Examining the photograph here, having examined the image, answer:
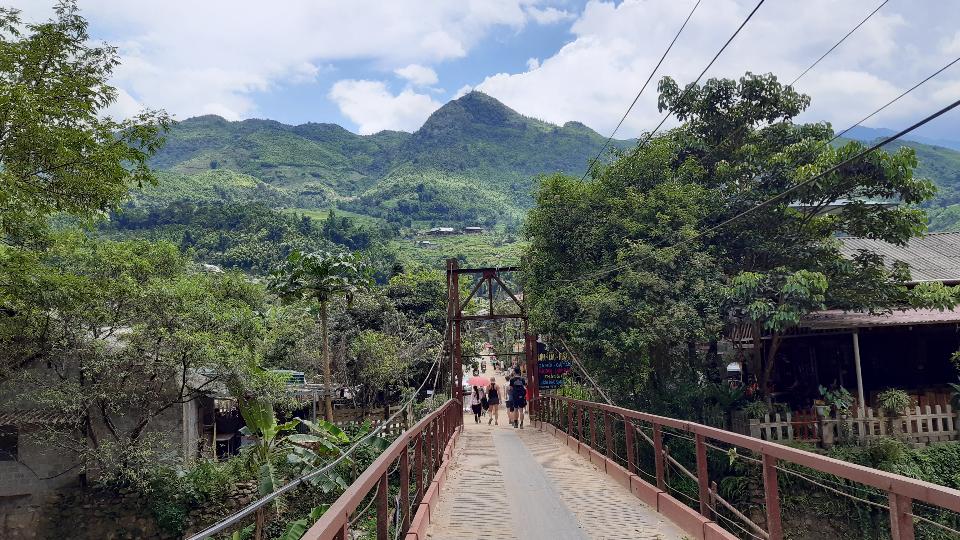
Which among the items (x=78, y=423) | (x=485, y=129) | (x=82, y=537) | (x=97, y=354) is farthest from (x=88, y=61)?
(x=485, y=129)

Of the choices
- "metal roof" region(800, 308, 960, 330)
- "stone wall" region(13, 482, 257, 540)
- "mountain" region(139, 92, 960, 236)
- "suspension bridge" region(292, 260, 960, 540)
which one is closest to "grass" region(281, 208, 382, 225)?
"mountain" region(139, 92, 960, 236)

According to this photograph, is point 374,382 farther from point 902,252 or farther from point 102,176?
point 902,252

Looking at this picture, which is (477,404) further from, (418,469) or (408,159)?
(408,159)

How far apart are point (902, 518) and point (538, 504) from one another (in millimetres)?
4732

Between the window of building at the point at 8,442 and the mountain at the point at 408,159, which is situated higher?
the mountain at the point at 408,159

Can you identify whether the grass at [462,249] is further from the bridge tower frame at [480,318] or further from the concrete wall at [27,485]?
the concrete wall at [27,485]

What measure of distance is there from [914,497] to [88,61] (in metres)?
11.7

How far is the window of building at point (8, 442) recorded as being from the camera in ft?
49.2

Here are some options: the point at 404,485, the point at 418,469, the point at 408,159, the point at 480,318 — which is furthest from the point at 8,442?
the point at 408,159

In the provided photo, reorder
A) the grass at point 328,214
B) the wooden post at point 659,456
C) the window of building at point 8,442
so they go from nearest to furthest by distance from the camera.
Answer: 1. the wooden post at point 659,456
2. the window of building at point 8,442
3. the grass at point 328,214

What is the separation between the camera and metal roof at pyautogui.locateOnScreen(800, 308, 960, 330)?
15.2 metres

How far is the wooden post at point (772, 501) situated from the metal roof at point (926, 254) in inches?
591

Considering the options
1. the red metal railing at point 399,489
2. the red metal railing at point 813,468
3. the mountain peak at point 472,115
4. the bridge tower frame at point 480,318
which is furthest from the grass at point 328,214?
the red metal railing at point 813,468

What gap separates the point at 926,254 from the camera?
1989 centimetres
